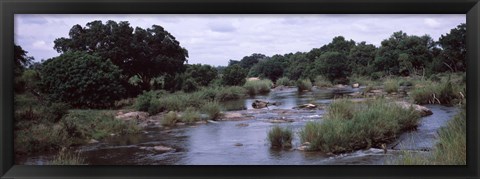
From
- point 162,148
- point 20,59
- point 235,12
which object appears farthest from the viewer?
point 162,148

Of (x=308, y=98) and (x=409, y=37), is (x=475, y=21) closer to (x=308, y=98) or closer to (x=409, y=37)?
(x=409, y=37)

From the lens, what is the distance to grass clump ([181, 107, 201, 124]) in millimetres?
4344

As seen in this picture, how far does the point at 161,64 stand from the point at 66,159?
3.39 feet

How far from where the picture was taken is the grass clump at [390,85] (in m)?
4.33

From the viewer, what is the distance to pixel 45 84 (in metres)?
4.30

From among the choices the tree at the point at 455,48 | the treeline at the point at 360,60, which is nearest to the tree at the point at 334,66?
the treeline at the point at 360,60

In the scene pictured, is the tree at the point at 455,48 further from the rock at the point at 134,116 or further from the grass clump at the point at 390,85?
the rock at the point at 134,116

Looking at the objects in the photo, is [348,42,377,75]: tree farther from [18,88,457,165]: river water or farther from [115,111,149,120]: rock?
[115,111,149,120]: rock

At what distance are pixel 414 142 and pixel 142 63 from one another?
2.21 m

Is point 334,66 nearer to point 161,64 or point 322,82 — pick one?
point 322,82

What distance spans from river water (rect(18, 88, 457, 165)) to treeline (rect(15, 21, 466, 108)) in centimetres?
23

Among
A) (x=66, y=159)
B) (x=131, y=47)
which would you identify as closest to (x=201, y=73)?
(x=131, y=47)

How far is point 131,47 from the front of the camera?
4387 millimetres

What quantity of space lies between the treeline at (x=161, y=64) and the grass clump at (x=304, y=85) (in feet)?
0.11
